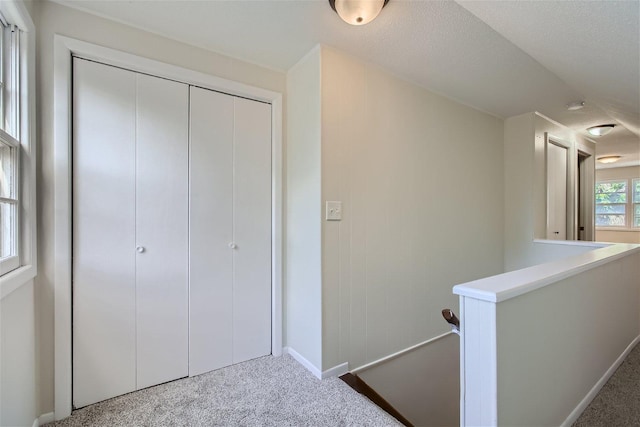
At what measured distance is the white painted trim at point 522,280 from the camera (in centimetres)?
111

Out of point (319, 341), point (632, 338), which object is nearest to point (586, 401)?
point (632, 338)

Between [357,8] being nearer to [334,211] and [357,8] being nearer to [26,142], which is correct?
[334,211]

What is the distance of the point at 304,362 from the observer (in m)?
2.13

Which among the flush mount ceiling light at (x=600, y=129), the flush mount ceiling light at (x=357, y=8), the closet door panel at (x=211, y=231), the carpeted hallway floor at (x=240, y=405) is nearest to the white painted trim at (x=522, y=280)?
the carpeted hallway floor at (x=240, y=405)

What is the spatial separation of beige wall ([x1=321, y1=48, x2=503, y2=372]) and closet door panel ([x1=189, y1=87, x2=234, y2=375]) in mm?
732

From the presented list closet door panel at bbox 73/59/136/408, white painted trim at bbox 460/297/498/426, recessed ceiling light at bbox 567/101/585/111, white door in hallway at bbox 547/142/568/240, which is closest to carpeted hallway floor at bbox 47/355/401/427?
closet door panel at bbox 73/59/136/408

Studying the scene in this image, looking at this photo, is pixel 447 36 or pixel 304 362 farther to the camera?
pixel 304 362

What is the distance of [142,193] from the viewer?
6.03 ft

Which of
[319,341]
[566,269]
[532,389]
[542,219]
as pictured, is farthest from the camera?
[542,219]

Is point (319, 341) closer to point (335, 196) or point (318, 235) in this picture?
point (318, 235)

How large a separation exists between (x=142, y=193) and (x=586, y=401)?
307cm

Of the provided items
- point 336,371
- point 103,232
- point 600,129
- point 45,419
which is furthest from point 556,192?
point 45,419

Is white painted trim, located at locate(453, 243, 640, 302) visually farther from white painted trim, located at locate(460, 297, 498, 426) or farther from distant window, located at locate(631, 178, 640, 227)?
distant window, located at locate(631, 178, 640, 227)

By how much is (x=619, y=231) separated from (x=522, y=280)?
791cm
